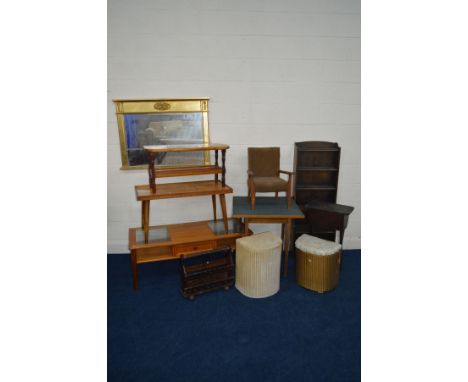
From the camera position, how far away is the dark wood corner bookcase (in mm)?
3908

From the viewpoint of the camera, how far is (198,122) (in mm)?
3791

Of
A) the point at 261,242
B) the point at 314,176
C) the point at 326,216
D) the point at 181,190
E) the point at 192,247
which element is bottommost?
the point at 192,247

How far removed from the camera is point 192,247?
11.1 ft

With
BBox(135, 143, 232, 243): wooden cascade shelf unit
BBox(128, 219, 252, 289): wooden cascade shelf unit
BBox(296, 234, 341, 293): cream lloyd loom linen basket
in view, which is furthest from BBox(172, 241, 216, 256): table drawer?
BBox(296, 234, 341, 293): cream lloyd loom linen basket

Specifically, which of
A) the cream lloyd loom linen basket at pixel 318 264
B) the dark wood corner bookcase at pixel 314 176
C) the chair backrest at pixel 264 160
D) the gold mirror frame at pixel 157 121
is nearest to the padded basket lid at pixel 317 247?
the cream lloyd loom linen basket at pixel 318 264

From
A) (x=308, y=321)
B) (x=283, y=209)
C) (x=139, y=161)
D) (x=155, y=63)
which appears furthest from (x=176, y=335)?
(x=155, y=63)

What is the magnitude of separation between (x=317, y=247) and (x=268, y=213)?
67 centimetres

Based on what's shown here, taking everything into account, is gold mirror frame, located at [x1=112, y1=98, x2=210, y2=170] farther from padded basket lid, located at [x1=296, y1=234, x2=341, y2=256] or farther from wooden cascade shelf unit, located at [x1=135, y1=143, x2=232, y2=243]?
padded basket lid, located at [x1=296, y1=234, x2=341, y2=256]

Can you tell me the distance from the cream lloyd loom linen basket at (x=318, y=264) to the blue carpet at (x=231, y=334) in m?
0.11

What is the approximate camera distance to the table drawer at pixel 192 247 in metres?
3.32

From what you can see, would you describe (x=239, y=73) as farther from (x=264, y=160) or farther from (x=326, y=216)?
(x=326, y=216)

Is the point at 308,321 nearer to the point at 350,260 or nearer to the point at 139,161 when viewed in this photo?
the point at 350,260

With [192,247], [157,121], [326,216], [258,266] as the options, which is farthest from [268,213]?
[157,121]

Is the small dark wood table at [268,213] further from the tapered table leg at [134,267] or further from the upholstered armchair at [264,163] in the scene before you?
the tapered table leg at [134,267]
